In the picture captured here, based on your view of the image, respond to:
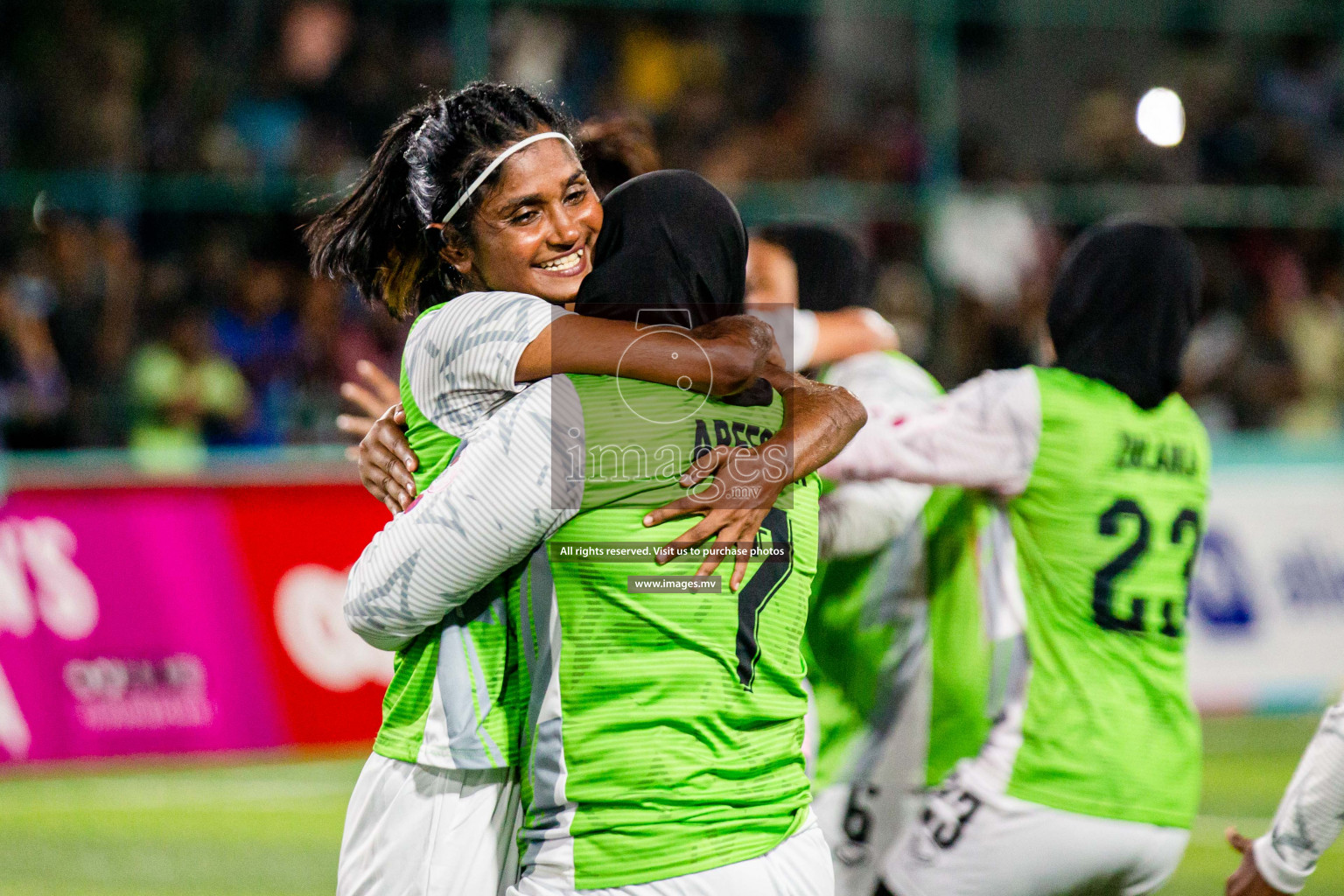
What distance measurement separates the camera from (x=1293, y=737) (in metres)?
8.84

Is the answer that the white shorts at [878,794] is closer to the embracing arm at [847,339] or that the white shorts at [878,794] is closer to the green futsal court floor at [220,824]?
the embracing arm at [847,339]

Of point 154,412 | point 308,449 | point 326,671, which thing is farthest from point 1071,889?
point 154,412

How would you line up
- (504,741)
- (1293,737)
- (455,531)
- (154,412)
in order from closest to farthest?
1. (455,531)
2. (504,741)
3. (1293,737)
4. (154,412)

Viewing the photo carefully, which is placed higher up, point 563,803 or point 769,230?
point 769,230

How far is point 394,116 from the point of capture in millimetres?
10789

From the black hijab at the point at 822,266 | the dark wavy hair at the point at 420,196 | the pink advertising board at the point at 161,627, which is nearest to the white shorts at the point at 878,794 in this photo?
the black hijab at the point at 822,266

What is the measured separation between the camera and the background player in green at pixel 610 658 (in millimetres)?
2256

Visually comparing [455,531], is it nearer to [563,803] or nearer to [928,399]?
[563,803]

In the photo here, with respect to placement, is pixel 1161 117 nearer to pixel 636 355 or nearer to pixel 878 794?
pixel 878 794

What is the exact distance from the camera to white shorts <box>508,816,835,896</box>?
89.0 inches

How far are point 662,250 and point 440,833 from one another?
3.44ft

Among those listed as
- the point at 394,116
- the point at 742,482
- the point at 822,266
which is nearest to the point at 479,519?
the point at 742,482

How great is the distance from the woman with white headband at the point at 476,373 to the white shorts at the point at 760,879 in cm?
20

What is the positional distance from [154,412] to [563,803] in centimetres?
790
